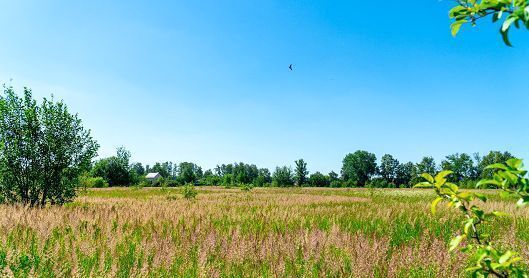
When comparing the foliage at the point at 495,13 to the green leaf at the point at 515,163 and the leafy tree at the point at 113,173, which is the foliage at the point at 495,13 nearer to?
the green leaf at the point at 515,163

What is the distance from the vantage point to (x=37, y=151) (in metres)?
12.8

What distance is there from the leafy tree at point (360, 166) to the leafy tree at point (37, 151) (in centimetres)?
13572

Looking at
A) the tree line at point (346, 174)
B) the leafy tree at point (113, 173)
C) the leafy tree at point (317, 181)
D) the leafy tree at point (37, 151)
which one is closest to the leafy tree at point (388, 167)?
the tree line at point (346, 174)

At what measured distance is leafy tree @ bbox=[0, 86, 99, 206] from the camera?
41.1 ft

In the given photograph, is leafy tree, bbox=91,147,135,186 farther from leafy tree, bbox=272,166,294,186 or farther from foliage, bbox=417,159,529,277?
foliage, bbox=417,159,529,277

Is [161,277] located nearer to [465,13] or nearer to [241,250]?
[241,250]

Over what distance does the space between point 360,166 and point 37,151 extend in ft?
457

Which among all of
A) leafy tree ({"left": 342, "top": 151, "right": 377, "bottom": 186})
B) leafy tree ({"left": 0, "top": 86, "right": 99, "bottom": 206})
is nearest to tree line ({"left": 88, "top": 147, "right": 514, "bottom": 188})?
leafy tree ({"left": 342, "top": 151, "right": 377, "bottom": 186})

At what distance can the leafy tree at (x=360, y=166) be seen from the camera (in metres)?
143

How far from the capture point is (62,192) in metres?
13.5

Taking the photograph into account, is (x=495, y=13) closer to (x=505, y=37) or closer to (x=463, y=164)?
(x=505, y=37)

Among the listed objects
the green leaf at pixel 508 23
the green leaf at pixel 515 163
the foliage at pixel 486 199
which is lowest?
the foliage at pixel 486 199

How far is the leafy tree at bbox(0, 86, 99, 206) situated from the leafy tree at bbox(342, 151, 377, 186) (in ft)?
445

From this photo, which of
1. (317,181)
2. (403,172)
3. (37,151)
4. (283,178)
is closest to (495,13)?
(37,151)
